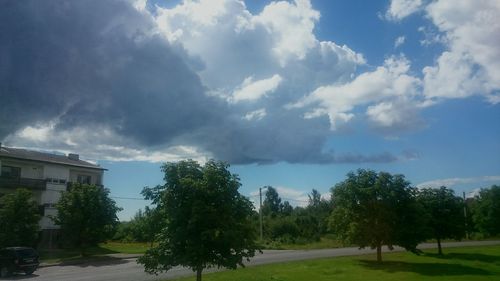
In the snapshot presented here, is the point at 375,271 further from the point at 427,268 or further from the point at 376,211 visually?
the point at 376,211

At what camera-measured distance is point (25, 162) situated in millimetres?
52031

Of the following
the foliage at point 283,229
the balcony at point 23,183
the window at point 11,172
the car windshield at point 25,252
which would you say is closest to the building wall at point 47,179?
the window at point 11,172

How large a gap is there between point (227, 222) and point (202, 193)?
117 cm

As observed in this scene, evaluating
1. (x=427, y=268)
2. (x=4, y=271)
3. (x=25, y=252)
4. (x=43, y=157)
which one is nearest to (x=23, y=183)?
(x=43, y=157)

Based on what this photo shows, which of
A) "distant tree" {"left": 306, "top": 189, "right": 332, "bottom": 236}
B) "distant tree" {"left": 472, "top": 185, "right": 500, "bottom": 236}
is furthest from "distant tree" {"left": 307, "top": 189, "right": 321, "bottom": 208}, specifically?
"distant tree" {"left": 472, "top": 185, "right": 500, "bottom": 236}

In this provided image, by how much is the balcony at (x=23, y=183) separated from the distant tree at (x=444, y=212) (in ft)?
126

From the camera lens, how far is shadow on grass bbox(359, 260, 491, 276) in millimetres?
26016

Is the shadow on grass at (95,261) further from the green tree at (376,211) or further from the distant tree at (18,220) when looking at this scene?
the green tree at (376,211)

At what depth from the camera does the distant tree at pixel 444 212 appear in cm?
3919

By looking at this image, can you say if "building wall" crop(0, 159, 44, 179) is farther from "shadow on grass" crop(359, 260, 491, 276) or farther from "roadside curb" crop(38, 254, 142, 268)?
"shadow on grass" crop(359, 260, 491, 276)

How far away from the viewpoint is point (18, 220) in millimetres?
41125

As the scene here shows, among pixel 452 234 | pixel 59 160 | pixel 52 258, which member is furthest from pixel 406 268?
pixel 59 160

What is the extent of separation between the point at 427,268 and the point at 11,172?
42.3 meters

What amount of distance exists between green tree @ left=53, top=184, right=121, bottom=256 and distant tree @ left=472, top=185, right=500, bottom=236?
39344 mm
